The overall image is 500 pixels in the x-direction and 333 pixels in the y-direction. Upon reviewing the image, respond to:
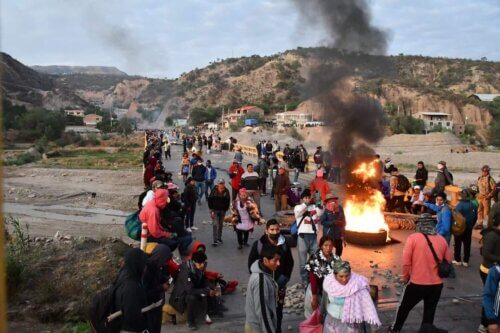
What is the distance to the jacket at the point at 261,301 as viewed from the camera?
4480 millimetres

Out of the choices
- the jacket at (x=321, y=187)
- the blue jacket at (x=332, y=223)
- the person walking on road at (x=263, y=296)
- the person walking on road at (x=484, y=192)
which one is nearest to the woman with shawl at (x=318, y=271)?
the person walking on road at (x=263, y=296)

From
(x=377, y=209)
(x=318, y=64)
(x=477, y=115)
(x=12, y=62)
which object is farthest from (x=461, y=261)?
(x=12, y=62)

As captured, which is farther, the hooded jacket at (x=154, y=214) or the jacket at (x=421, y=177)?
the jacket at (x=421, y=177)

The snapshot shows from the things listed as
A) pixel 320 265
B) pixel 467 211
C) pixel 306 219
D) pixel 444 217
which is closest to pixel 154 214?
pixel 306 219

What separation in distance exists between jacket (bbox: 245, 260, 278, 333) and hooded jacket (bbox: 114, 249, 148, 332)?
1059mm

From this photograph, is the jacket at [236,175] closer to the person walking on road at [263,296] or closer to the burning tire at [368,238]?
the burning tire at [368,238]

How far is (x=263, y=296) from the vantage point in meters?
4.47

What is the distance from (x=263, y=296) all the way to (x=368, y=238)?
6.22 meters

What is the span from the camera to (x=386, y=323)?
6145mm

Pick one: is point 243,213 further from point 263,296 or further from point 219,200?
point 263,296

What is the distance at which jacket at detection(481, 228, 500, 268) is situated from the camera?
17.9ft

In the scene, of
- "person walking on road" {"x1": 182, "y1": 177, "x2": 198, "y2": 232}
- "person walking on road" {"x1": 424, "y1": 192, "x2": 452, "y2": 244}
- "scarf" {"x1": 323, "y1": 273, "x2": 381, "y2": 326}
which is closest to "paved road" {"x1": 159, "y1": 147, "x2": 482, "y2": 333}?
"person walking on road" {"x1": 182, "y1": 177, "x2": 198, "y2": 232}

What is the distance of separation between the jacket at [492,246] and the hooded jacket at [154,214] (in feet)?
14.6

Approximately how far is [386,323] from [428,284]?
1160 millimetres
